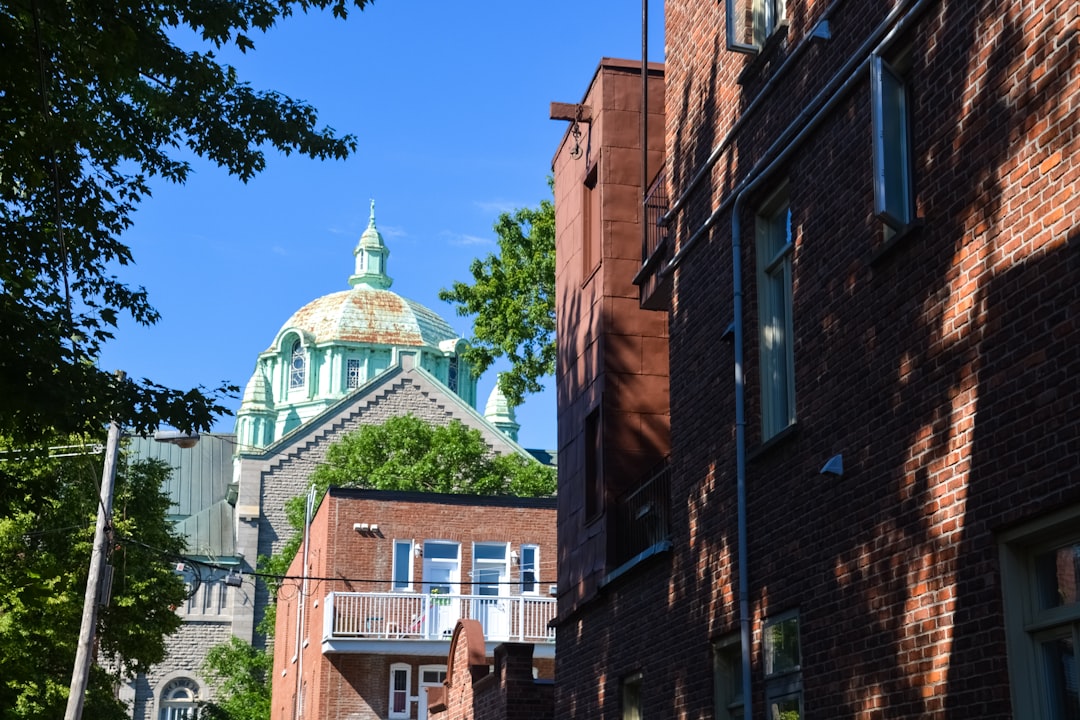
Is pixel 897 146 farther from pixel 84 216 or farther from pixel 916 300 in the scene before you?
pixel 84 216

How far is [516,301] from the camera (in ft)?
112

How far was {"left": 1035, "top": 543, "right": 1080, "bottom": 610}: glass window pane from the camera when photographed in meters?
7.77

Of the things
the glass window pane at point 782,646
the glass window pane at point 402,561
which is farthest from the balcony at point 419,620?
the glass window pane at point 782,646

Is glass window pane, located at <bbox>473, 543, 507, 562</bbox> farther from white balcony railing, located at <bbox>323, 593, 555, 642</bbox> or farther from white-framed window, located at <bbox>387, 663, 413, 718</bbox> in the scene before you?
white-framed window, located at <bbox>387, 663, 413, 718</bbox>

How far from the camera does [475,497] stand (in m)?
39.6

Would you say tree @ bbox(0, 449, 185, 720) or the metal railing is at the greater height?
tree @ bbox(0, 449, 185, 720)

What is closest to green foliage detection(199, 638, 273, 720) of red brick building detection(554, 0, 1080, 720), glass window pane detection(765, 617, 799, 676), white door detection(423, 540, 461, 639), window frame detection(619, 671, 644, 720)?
white door detection(423, 540, 461, 639)

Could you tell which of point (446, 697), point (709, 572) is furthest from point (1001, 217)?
point (446, 697)

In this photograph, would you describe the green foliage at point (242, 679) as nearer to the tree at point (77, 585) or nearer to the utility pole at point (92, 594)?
the tree at point (77, 585)

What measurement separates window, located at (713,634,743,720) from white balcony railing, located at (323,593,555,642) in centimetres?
2456

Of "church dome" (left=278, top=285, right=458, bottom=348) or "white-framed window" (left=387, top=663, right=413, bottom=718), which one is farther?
"church dome" (left=278, top=285, right=458, bottom=348)

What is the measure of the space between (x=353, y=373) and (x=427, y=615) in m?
58.7

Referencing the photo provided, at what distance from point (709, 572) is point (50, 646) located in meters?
22.4

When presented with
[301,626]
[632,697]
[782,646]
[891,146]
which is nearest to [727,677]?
[782,646]
